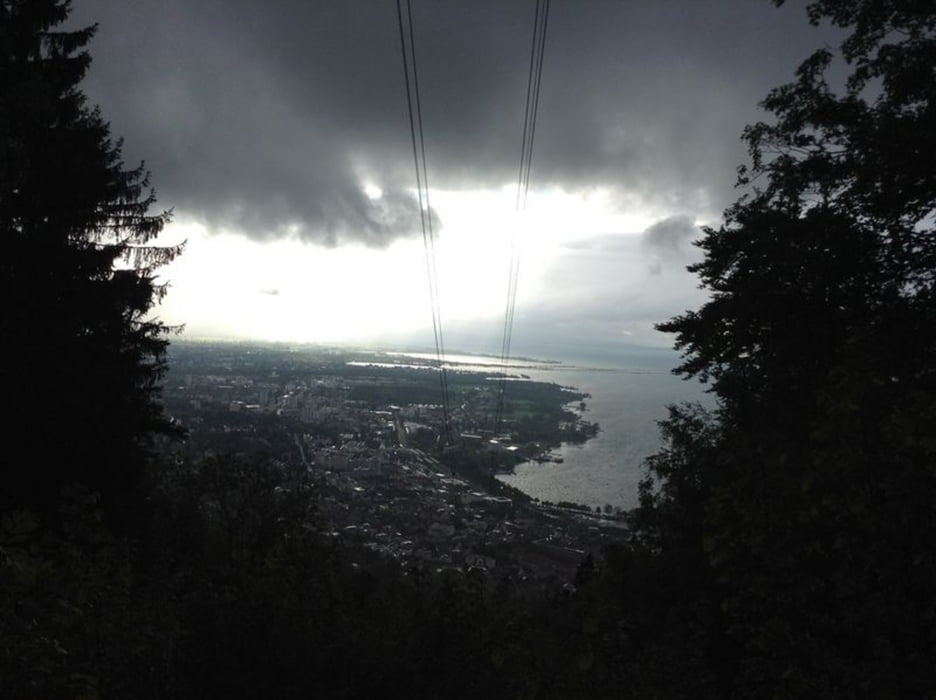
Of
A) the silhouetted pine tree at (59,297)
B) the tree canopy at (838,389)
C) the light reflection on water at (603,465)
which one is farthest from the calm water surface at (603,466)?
the silhouetted pine tree at (59,297)

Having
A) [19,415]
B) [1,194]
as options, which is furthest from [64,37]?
[19,415]

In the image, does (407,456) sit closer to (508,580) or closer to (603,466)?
(603,466)

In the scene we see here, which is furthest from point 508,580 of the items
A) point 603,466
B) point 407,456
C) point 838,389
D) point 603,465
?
point 603,465

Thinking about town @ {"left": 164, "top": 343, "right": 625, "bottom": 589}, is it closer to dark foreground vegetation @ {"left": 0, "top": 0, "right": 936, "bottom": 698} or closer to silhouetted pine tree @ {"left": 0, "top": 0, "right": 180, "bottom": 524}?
dark foreground vegetation @ {"left": 0, "top": 0, "right": 936, "bottom": 698}

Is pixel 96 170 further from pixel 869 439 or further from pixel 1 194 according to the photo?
pixel 869 439

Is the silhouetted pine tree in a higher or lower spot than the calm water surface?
higher

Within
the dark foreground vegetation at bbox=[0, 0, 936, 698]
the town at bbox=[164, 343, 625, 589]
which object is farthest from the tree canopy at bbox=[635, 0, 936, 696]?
the town at bbox=[164, 343, 625, 589]
